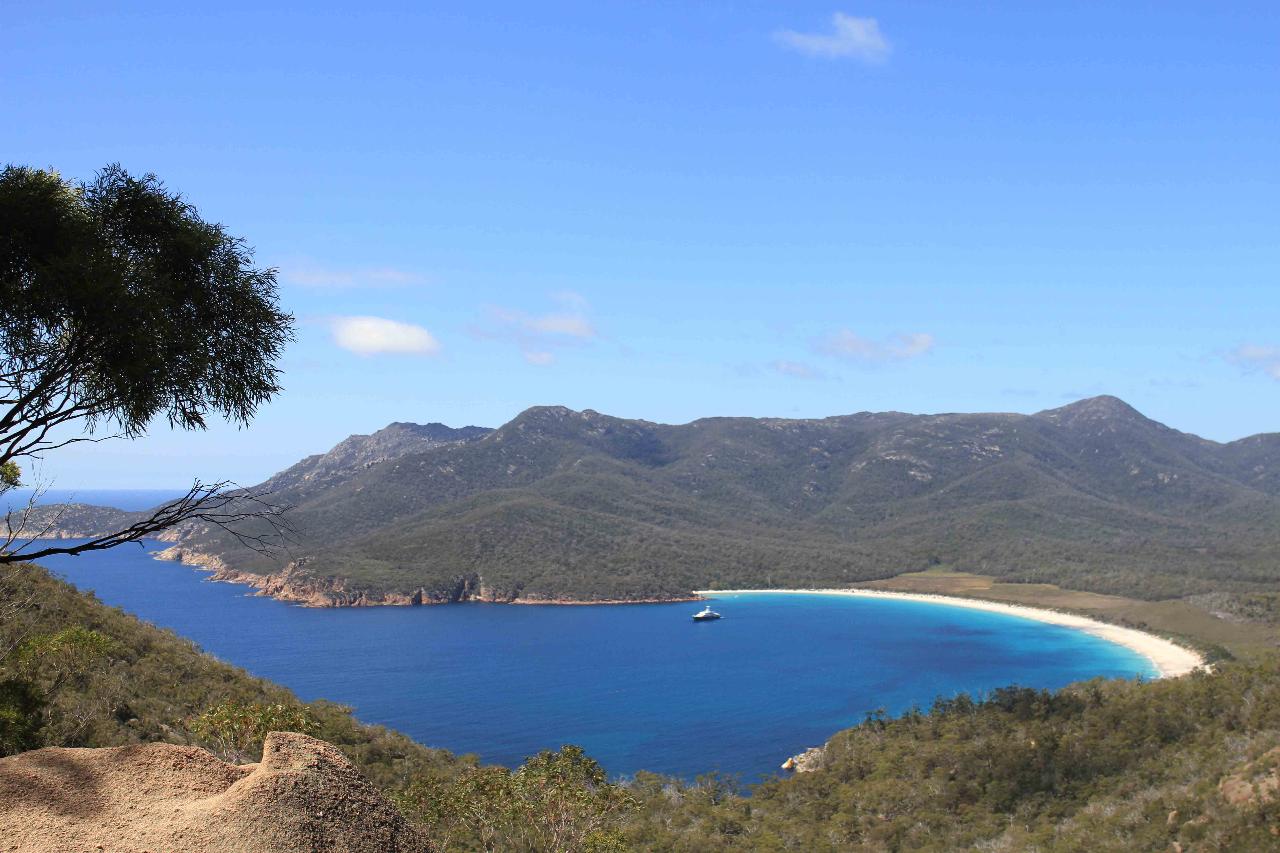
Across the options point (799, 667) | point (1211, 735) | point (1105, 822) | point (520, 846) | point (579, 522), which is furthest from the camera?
point (579, 522)

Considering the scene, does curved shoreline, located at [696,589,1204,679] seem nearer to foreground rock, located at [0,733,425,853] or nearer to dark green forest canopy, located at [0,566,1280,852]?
dark green forest canopy, located at [0,566,1280,852]

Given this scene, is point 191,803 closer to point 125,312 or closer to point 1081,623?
point 125,312

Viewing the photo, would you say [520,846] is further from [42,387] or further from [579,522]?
[579,522]

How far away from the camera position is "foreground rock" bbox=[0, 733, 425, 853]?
6742 millimetres

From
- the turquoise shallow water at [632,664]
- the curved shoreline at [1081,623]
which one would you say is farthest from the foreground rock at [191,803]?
the curved shoreline at [1081,623]

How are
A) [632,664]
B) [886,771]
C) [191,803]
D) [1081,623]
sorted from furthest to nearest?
[1081,623]
[632,664]
[886,771]
[191,803]

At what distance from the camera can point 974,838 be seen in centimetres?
3762

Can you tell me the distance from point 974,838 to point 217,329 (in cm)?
3905

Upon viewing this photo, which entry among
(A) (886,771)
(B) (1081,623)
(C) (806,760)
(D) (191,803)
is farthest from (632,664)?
(D) (191,803)

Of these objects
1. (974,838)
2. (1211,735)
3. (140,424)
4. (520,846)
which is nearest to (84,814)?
(140,424)

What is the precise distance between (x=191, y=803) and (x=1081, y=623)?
145 meters

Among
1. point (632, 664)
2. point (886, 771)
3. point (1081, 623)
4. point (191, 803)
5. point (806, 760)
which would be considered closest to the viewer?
point (191, 803)

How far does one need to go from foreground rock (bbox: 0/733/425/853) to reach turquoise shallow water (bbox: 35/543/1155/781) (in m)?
A: 57.1

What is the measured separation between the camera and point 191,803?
7.24 meters
